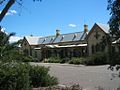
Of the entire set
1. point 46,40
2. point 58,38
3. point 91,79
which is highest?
→ point 46,40

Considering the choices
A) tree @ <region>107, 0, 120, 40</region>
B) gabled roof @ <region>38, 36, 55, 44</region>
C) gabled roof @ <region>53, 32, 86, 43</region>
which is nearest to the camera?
tree @ <region>107, 0, 120, 40</region>

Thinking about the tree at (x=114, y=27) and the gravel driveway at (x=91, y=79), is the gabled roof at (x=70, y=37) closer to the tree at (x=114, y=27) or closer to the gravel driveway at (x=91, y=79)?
the gravel driveway at (x=91, y=79)

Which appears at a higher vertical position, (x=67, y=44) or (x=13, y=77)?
(x=67, y=44)

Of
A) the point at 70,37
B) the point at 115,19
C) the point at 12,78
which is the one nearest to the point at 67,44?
the point at 70,37

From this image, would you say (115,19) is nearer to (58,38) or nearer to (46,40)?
(58,38)

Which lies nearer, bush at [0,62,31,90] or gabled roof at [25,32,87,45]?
bush at [0,62,31,90]

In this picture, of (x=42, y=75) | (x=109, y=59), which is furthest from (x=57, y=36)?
(x=109, y=59)

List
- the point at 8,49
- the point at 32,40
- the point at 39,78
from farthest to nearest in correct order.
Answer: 1. the point at 32,40
2. the point at 39,78
3. the point at 8,49

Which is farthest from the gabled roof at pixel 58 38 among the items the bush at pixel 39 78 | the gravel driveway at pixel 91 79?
the bush at pixel 39 78

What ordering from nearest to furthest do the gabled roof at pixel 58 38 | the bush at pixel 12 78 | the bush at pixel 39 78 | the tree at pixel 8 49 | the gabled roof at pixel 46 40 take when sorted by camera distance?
1. the tree at pixel 8 49
2. the bush at pixel 12 78
3. the bush at pixel 39 78
4. the gabled roof at pixel 58 38
5. the gabled roof at pixel 46 40

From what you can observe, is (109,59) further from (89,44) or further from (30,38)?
(30,38)

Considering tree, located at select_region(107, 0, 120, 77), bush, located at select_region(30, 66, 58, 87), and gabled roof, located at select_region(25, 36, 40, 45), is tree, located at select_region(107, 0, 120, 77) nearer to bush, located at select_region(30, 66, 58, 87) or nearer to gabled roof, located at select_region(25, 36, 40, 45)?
bush, located at select_region(30, 66, 58, 87)

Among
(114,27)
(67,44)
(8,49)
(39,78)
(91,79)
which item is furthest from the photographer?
(67,44)

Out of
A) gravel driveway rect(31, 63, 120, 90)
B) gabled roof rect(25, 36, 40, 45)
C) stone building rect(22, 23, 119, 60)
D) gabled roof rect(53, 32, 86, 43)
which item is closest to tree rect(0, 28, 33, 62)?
gravel driveway rect(31, 63, 120, 90)
